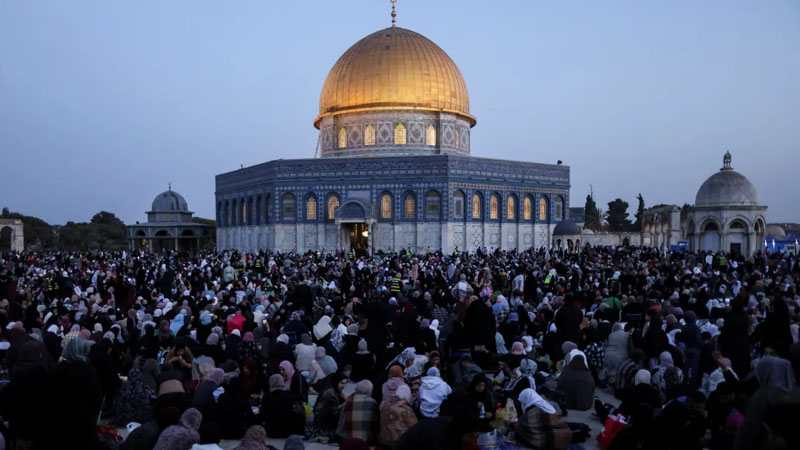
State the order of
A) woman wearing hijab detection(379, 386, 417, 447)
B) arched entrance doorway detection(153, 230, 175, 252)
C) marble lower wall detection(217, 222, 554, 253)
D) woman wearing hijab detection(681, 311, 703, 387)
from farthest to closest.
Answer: arched entrance doorway detection(153, 230, 175, 252), marble lower wall detection(217, 222, 554, 253), woman wearing hijab detection(681, 311, 703, 387), woman wearing hijab detection(379, 386, 417, 447)

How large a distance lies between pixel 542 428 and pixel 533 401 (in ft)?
1.07

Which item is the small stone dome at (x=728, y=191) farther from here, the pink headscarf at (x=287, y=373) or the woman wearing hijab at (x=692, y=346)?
the pink headscarf at (x=287, y=373)

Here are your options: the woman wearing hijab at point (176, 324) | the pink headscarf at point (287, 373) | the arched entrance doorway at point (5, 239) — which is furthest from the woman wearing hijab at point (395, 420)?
the arched entrance doorway at point (5, 239)

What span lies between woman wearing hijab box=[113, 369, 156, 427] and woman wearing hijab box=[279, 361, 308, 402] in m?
1.52

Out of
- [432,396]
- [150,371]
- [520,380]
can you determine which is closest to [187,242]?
[150,371]

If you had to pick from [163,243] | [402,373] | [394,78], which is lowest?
[402,373]

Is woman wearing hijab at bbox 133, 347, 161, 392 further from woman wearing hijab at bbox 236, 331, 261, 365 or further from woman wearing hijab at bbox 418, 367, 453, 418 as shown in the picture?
woman wearing hijab at bbox 418, 367, 453, 418

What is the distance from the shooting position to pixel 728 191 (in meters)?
32.5

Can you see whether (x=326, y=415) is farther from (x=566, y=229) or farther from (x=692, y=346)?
(x=566, y=229)

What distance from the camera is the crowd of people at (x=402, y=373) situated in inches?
211

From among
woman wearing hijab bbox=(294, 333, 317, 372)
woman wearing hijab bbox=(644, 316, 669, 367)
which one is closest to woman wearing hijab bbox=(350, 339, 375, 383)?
woman wearing hijab bbox=(294, 333, 317, 372)

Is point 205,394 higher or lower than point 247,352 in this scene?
lower

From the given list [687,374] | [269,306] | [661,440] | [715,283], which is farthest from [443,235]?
[661,440]

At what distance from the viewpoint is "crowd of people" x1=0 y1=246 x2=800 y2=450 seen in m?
5.37
